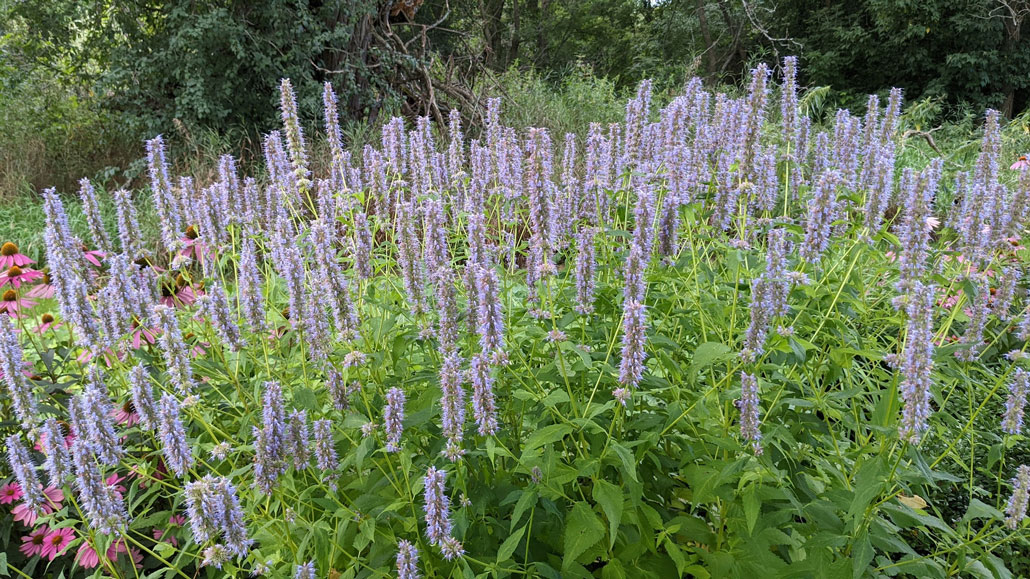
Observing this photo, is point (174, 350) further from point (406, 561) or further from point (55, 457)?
point (406, 561)

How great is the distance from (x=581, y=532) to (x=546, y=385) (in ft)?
1.98

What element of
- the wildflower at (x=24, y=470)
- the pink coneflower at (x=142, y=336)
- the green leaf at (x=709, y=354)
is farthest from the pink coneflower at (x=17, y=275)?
the green leaf at (x=709, y=354)

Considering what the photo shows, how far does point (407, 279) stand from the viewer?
2.14m

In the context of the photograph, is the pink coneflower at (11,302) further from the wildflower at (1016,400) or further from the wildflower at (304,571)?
the wildflower at (1016,400)

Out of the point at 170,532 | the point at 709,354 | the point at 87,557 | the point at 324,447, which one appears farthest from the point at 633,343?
the point at 87,557

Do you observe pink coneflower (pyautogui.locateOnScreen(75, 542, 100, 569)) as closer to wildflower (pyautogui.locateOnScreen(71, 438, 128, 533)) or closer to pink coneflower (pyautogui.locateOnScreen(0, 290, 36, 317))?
wildflower (pyautogui.locateOnScreen(71, 438, 128, 533))

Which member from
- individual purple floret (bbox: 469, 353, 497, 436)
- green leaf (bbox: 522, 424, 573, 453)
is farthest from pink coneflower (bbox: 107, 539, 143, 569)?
green leaf (bbox: 522, 424, 573, 453)

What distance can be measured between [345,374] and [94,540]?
931mm

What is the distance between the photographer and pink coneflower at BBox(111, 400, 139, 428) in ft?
8.99

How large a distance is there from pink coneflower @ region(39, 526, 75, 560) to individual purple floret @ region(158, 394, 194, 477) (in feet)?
3.98

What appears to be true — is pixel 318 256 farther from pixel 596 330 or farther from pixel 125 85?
pixel 125 85

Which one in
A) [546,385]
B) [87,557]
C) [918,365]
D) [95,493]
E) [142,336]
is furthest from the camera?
[142,336]

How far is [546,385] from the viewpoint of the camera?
238 cm

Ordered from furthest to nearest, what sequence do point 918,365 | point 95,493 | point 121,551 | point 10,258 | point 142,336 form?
1. point 10,258
2. point 142,336
3. point 121,551
4. point 95,493
5. point 918,365
